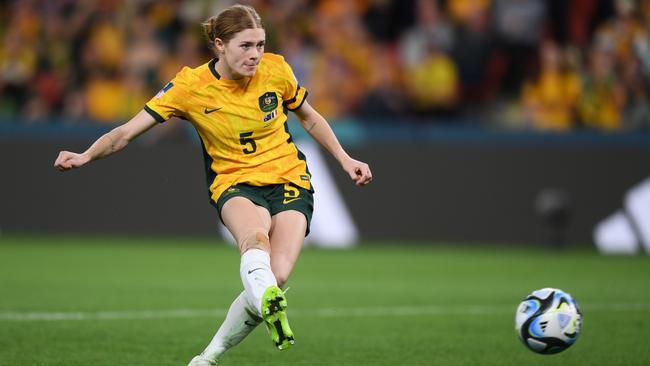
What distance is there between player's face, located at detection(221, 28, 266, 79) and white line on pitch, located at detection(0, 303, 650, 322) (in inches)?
126

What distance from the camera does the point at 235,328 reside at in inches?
238

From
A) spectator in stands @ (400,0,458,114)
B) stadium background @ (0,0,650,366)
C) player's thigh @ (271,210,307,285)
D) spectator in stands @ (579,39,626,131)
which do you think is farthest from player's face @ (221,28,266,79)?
spectator in stands @ (400,0,458,114)

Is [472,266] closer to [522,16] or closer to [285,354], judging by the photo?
[522,16]

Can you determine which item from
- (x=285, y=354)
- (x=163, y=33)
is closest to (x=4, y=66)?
(x=163, y=33)

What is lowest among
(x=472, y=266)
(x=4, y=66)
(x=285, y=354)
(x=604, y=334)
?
(x=472, y=266)

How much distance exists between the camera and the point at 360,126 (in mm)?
15469

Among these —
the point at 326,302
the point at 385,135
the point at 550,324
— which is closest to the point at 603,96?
the point at 385,135

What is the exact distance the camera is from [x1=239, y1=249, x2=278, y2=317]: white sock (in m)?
5.60

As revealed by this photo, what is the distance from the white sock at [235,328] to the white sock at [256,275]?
0.52ft

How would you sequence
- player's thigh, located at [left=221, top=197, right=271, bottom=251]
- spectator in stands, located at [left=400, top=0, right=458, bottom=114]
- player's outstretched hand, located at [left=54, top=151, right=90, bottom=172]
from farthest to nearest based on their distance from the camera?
spectator in stands, located at [left=400, top=0, right=458, bottom=114] → player's thigh, located at [left=221, top=197, right=271, bottom=251] → player's outstretched hand, located at [left=54, top=151, right=90, bottom=172]

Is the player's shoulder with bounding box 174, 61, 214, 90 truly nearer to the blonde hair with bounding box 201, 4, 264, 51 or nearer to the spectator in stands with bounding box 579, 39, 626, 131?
the blonde hair with bounding box 201, 4, 264, 51

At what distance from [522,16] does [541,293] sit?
406 inches

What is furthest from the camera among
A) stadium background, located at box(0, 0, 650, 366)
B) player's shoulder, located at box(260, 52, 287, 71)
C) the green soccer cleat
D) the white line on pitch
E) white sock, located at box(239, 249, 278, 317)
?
stadium background, located at box(0, 0, 650, 366)

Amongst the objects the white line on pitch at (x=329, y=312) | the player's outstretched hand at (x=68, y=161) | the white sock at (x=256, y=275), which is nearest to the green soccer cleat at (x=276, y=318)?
the white sock at (x=256, y=275)
